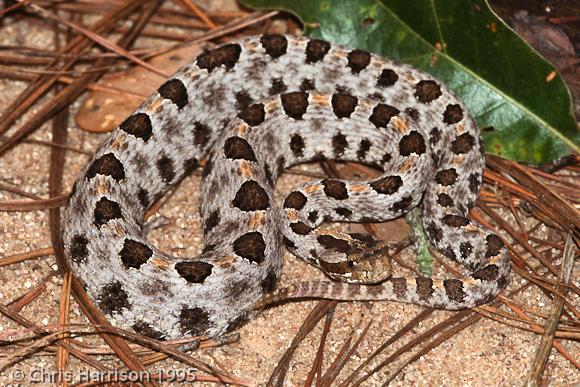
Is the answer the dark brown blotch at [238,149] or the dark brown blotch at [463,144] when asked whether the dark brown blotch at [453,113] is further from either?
the dark brown blotch at [238,149]

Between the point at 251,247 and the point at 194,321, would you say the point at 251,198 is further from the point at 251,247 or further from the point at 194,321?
the point at 194,321

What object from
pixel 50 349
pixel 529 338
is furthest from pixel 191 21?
pixel 529 338

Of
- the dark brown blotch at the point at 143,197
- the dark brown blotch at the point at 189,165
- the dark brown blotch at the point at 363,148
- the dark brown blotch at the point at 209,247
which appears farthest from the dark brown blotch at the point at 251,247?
the dark brown blotch at the point at 363,148

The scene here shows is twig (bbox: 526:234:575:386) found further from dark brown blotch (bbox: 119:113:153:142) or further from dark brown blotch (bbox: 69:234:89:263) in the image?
dark brown blotch (bbox: 119:113:153:142)

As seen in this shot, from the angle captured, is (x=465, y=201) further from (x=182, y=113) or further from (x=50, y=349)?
(x=50, y=349)

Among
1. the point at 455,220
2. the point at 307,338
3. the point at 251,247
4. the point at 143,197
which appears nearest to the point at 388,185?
the point at 455,220

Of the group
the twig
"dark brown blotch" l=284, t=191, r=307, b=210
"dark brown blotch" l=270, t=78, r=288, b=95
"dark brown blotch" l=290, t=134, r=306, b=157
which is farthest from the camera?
"dark brown blotch" l=270, t=78, r=288, b=95

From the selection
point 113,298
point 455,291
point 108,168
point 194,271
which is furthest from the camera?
point 108,168

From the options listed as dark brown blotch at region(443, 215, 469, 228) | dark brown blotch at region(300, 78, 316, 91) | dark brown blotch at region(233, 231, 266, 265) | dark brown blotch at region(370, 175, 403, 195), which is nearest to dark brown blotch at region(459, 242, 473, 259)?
dark brown blotch at region(443, 215, 469, 228)
